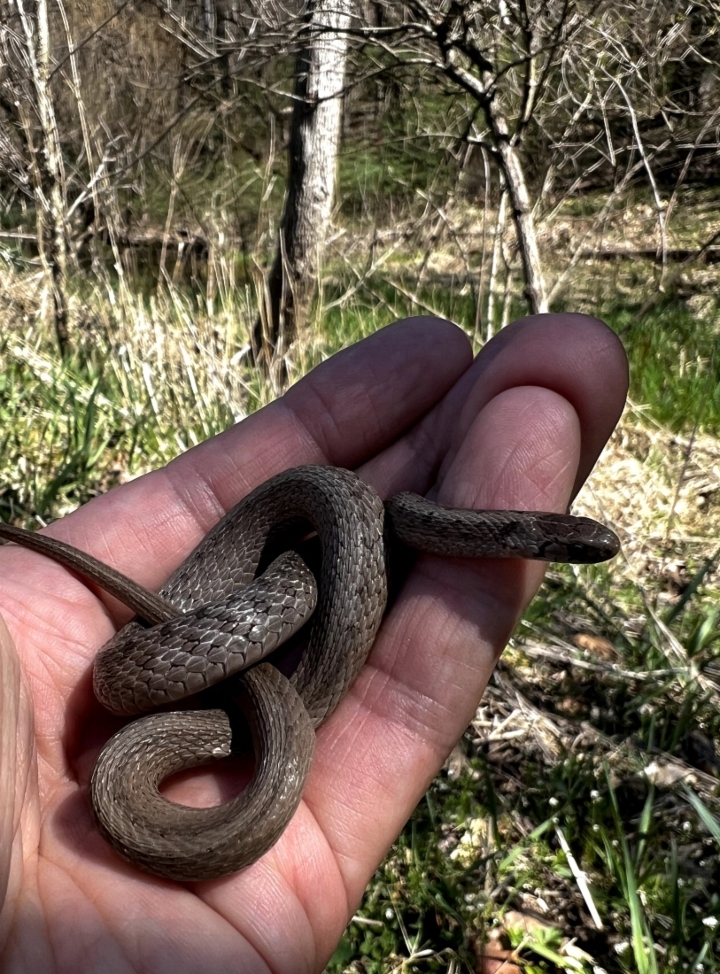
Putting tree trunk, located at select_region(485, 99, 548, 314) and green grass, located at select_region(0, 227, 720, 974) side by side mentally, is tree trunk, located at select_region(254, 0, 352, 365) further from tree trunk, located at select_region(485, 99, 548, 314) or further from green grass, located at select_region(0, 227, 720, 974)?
tree trunk, located at select_region(485, 99, 548, 314)

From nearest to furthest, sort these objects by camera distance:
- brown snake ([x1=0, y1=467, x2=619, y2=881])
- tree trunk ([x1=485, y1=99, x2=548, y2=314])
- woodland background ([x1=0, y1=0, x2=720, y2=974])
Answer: brown snake ([x1=0, y1=467, x2=619, y2=881]) < woodland background ([x1=0, y1=0, x2=720, y2=974]) < tree trunk ([x1=485, y1=99, x2=548, y2=314])

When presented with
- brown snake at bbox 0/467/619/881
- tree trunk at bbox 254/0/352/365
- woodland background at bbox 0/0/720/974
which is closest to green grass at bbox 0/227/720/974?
woodland background at bbox 0/0/720/974

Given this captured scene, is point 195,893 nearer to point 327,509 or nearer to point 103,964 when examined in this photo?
point 103,964

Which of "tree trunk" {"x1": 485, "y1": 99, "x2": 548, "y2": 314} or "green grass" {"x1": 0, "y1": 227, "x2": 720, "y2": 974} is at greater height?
"tree trunk" {"x1": 485, "y1": 99, "x2": 548, "y2": 314}

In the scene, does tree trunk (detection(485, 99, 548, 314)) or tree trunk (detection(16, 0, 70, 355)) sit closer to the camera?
A: tree trunk (detection(485, 99, 548, 314))

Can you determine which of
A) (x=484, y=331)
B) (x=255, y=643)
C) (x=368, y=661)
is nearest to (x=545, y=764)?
(x=368, y=661)

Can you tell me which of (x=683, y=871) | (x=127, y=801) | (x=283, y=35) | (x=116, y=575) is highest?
(x=283, y=35)

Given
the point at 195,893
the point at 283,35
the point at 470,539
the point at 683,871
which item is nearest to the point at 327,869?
the point at 195,893
